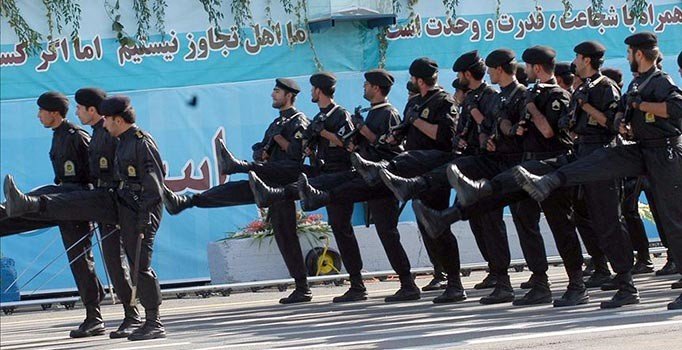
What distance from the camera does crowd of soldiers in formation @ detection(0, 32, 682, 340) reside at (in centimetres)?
1118

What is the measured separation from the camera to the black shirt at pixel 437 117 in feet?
44.1

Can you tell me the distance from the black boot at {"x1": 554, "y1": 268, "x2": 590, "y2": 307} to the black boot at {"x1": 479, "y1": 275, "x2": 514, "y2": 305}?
86 centimetres

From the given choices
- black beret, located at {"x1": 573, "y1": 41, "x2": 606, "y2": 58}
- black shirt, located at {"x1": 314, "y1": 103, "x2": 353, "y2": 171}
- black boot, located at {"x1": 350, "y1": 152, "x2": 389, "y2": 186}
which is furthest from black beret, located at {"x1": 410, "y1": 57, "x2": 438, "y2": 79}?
black beret, located at {"x1": 573, "y1": 41, "x2": 606, "y2": 58}

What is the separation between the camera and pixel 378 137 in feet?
46.2

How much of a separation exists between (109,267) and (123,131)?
1.19m

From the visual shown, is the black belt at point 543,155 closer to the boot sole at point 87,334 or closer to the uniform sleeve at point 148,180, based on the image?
the uniform sleeve at point 148,180

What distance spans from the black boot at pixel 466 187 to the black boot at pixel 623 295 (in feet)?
4.17

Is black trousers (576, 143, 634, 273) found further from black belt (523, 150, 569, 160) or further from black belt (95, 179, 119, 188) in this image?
black belt (95, 179, 119, 188)

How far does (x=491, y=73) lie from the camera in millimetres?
12633

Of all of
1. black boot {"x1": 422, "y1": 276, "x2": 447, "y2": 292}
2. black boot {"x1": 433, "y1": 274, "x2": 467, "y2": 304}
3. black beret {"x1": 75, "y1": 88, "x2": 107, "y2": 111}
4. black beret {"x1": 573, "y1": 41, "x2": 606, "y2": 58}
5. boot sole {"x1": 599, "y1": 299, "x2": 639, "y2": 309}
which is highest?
black beret {"x1": 573, "y1": 41, "x2": 606, "y2": 58}

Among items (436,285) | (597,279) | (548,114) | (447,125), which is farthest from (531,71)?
(436,285)

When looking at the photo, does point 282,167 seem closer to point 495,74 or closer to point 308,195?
point 308,195

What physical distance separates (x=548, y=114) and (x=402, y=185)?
148cm

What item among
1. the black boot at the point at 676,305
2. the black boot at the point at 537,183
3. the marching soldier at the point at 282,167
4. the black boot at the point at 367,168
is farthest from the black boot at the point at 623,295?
the marching soldier at the point at 282,167
